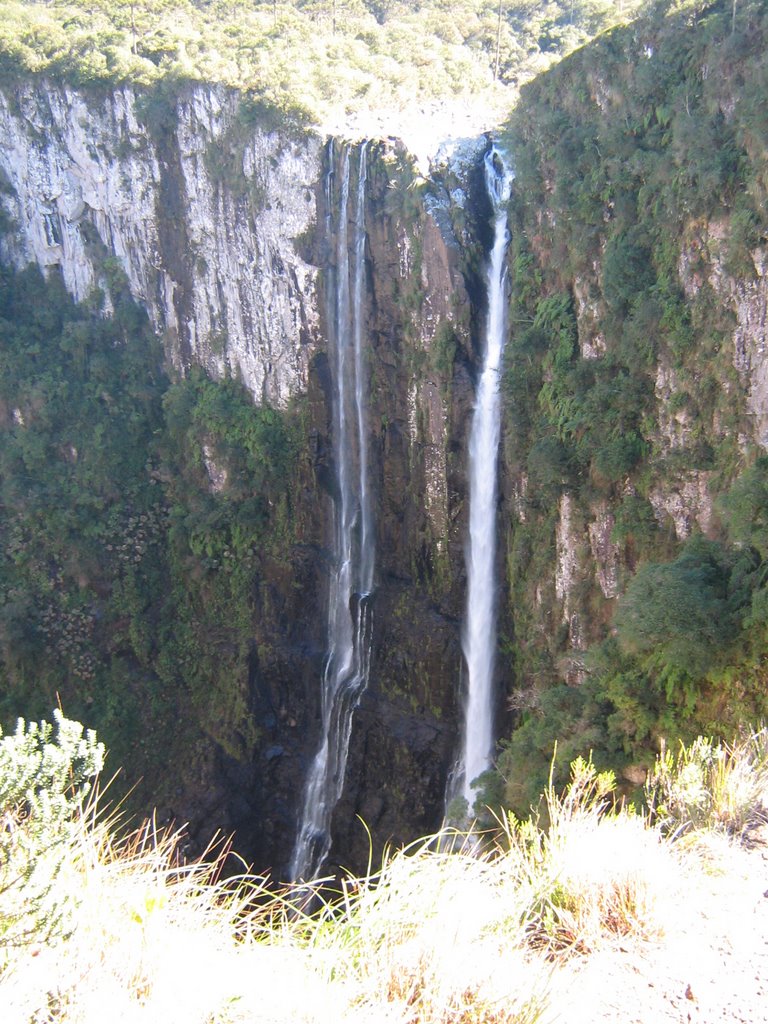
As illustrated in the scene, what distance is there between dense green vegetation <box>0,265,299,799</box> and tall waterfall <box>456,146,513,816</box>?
15.2 ft

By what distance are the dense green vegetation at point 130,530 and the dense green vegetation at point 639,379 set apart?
661 centimetres

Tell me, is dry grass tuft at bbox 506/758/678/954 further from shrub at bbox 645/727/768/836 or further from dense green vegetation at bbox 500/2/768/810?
dense green vegetation at bbox 500/2/768/810

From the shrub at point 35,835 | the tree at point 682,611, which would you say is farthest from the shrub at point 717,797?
the tree at point 682,611

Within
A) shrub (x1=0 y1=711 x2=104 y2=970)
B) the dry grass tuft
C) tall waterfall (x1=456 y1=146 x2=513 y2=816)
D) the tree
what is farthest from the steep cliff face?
shrub (x1=0 y1=711 x2=104 y2=970)

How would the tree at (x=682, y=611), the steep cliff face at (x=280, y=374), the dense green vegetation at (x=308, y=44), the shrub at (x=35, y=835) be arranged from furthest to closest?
the dense green vegetation at (x=308, y=44), the steep cliff face at (x=280, y=374), the tree at (x=682, y=611), the shrub at (x=35, y=835)

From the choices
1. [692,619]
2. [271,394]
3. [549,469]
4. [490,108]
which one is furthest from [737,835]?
[490,108]

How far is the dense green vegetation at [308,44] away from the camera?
16.1m

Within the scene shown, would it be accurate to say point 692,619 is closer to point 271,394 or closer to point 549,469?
point 549,469

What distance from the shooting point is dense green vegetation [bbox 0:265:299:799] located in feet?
53.8

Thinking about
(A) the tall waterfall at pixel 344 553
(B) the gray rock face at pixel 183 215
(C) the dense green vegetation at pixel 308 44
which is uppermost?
(C) the dense green vegetation at pixel 308 44

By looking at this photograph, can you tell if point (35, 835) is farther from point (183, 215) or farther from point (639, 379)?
point (183, 215)

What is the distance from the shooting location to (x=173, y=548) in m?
→ 17.5

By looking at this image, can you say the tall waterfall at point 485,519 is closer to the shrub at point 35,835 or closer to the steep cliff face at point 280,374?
the steep cliff face at point 280,374

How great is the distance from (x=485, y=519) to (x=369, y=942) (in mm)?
11362
